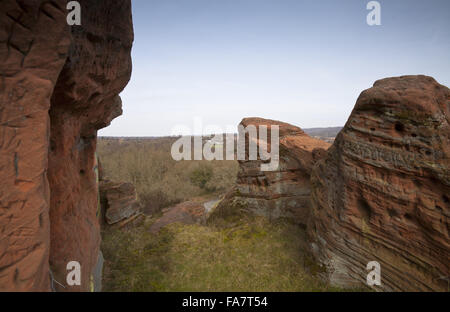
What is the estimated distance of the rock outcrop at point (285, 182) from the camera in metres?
7.80

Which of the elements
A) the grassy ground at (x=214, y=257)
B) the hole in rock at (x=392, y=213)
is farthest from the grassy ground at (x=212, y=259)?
the hole in rock at (x=392, y=213)

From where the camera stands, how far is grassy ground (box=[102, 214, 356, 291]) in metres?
4.84

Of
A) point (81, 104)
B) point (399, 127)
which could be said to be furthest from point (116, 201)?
point (399, 127)

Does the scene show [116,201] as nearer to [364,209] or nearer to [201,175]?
[364,209]

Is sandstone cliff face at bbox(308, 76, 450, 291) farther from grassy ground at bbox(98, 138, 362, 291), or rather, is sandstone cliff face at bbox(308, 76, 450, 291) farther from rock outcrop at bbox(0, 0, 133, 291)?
rock outcrop at bbox(0, 0, 133, 291)

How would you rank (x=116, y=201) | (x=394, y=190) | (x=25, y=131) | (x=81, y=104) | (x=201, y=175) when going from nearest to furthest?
(x=25, y=131), (x=81, y=104), (x=394, y=190), (x=116, y=201), (x=201, y=175)

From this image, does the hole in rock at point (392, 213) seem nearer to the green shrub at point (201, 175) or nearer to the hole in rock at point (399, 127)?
the hole in rock at point (399, 127)

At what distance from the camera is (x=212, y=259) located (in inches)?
232

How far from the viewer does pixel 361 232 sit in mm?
4453

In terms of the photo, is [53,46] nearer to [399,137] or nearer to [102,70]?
[102,70]

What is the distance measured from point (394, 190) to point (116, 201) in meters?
9.33

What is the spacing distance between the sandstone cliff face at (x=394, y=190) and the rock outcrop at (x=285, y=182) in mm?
2638

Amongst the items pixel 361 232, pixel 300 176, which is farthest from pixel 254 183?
pixel 361 232

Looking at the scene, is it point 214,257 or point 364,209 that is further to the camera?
point 214,257
